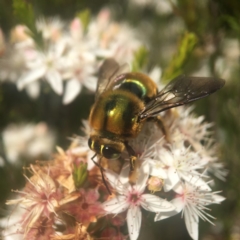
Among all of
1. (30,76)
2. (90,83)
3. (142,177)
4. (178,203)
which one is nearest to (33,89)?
(30,76)

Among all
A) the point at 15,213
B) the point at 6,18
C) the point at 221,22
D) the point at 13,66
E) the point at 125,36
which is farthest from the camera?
the point at 125,36

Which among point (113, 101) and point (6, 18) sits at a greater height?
point (6, 18)

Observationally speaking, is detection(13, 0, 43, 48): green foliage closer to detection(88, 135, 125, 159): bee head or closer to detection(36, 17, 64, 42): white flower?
detection(36, 17, 64, 42): white flower

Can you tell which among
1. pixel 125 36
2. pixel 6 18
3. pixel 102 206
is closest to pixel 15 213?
pixel 102 206

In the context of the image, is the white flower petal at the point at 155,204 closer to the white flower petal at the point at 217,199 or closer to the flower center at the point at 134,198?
the flower center at the point at 134,198

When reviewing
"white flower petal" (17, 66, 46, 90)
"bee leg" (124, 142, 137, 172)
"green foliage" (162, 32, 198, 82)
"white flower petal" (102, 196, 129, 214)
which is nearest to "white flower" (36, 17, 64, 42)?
"white flower petal" (17, 66, 46, 90)

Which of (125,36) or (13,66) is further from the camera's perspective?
(125,36)

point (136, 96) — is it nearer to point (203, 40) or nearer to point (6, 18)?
point (203, 40)

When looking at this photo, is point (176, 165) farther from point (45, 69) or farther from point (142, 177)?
point (45, 69)
